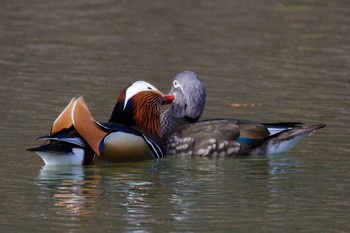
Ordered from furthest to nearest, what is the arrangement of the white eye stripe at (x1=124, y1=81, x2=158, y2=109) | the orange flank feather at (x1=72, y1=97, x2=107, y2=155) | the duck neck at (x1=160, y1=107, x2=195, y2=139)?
the duck neck at (x1=160, y1=107, x2=195, y2=139)
the white eye stripe at (x1=124, y1=81, x2=158, y2=109)
the orange flank feather at (x1=72, y1=97, x2=107, y2=155)

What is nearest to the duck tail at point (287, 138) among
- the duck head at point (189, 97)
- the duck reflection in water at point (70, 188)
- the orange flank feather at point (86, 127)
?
the duck head at point (189, 97)

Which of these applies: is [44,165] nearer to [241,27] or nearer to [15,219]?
[15,219]

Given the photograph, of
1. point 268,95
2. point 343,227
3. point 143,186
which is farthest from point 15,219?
point 268,95

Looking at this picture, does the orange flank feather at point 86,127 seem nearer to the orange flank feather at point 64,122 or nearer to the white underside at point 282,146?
the orange flank feather at point 64,122

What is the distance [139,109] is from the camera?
508 inches

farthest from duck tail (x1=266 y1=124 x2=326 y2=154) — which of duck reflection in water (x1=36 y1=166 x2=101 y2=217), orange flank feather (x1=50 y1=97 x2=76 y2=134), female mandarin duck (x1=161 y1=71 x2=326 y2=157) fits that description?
orange flank feather (x1=50 y1=97 x2=76 y2=134)

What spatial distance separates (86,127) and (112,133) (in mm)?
317

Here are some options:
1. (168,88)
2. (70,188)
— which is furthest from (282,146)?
(168,88)

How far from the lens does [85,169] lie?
12.0 meters

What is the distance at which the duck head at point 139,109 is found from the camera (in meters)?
12.9

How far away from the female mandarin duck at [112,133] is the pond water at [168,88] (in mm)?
126

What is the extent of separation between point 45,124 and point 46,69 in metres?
2.94

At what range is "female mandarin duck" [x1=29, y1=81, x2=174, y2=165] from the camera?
11.9 m

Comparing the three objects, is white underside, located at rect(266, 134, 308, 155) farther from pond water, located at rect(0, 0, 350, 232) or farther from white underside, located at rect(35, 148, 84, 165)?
white underside, located at rect(35, 148, 84, 165)
